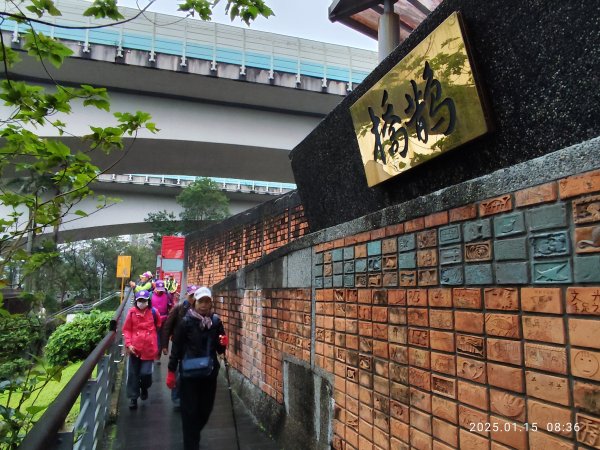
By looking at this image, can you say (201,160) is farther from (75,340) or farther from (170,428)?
(170,428)

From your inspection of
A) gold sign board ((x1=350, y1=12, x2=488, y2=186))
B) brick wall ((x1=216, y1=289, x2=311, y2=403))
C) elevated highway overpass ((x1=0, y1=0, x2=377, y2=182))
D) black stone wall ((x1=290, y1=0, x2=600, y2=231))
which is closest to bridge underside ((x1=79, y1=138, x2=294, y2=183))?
elevated highway overpass ((x1=0, y1=0, x2=377, y2=182))

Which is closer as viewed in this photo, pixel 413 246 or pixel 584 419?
pixel 584 419

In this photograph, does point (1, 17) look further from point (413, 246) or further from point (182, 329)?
point (182, 329)

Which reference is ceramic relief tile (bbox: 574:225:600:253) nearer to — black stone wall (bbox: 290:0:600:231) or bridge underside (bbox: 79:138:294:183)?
black stone wall (bbox: 290:0:600:231)

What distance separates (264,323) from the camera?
518cm

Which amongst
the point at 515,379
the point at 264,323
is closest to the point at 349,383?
the point at 515,379

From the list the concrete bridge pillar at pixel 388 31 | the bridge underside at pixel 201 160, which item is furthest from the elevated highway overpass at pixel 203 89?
the concrete bridge pillar at pixel 388 31

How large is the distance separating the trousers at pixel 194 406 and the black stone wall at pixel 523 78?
2.73m

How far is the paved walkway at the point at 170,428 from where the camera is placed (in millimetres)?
4518

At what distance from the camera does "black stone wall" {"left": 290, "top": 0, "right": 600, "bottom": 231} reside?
66.5 inches

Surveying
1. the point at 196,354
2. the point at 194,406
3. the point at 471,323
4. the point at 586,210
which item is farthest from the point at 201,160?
the point at 586,210

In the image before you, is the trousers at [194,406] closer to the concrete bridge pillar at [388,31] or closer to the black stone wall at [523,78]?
the black stone wall at [523,78]

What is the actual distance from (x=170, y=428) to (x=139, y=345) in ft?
4.02

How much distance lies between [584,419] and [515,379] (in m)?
0.30
